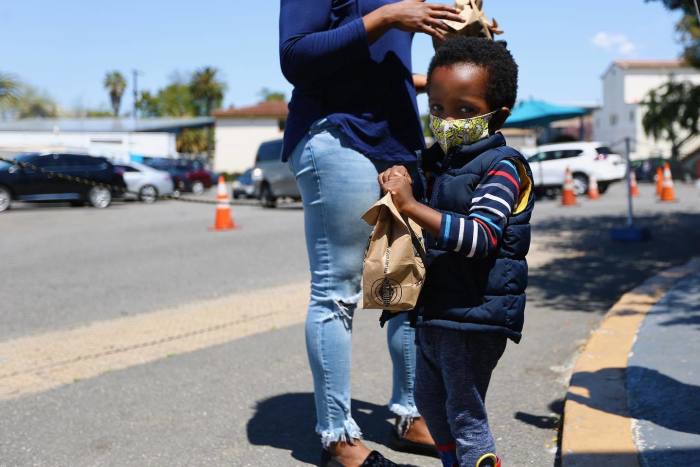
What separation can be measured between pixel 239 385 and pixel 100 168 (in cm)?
1980

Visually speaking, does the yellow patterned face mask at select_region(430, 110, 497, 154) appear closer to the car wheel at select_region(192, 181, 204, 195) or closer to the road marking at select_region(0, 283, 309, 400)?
the road marking at select_region(0, 283, 309, 400)

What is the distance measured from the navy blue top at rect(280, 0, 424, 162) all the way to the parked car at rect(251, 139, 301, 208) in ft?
55.9

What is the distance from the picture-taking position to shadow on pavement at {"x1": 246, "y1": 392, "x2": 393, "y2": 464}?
10.4 ft

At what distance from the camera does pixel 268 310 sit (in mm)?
6195

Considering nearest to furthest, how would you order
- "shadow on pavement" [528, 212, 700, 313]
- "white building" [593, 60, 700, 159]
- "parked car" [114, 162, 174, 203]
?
"shadow on pavement" [528, 212, 700, 313] < "parked car" [114, 162, 174, 203] < "white building" [593, 60, 700, 159]

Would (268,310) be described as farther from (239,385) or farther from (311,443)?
(311,443)

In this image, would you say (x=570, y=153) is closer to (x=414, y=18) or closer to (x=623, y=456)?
(x=623, y=456)

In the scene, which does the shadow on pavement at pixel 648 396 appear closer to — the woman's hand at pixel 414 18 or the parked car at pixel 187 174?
the woman's hand at pixel 414 18

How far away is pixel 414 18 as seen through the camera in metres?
2.42

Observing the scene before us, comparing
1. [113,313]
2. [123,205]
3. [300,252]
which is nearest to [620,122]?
[123,205]

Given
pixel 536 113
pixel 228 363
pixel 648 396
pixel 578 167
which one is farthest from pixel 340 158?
pixel 578 167

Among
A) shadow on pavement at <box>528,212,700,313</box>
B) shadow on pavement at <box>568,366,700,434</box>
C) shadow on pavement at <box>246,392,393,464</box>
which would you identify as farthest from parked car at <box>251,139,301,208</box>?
shadow on pavement at <box>568,366,700,434</box>

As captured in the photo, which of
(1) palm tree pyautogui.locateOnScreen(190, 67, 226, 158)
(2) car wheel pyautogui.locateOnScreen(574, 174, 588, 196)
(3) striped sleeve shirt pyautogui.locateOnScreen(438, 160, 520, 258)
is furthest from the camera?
(1) palm tree pyautogui.locateOnScreen(190, 67, 226, 158)

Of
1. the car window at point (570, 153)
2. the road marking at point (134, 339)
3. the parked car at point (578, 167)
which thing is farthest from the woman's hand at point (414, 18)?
the car window at point (570, 153)
